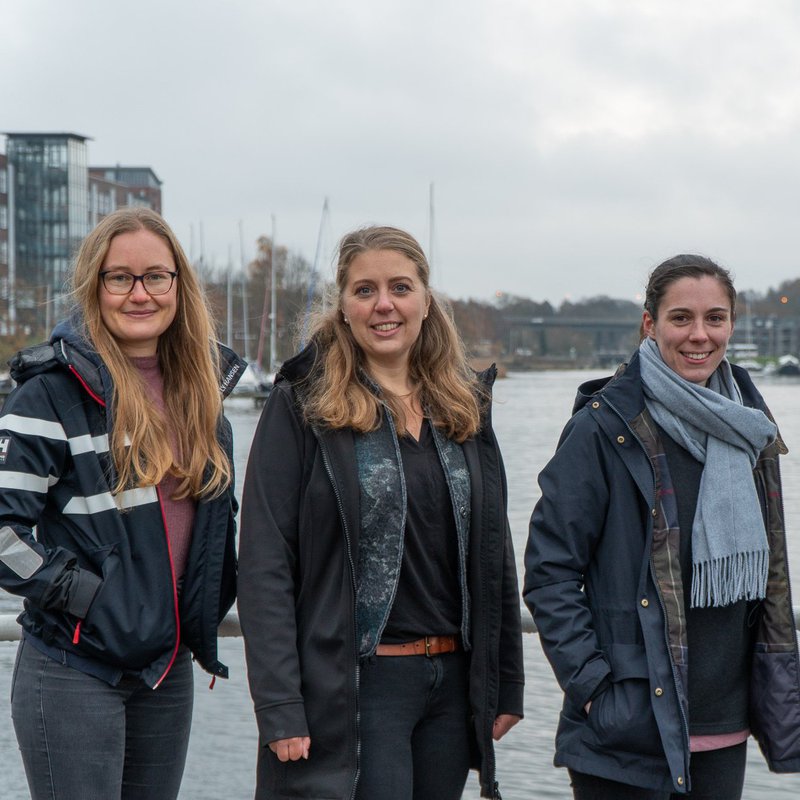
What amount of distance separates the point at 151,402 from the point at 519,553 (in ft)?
38.2

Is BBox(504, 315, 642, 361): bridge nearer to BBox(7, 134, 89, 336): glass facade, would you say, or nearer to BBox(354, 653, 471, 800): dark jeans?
BBox(7, 134, 89, 336): glass facade

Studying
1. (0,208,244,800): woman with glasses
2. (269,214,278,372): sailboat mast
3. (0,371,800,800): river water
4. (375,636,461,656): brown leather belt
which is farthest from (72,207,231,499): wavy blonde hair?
(269,214,278,372): sailboat mast

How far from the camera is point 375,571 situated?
297 centimetres

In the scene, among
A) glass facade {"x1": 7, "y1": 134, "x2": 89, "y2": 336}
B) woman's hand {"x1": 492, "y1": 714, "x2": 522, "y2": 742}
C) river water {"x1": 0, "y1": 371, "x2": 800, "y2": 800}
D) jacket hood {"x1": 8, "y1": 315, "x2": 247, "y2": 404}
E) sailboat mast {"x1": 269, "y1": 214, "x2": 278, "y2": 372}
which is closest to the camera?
jacket hood {"x1": 8, "y1": 315, "x2": 247, "y2": 404}

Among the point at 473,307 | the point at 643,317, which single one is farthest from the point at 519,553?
the point at 473,307

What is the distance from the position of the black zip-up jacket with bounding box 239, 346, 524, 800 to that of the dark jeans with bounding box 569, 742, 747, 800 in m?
0.25

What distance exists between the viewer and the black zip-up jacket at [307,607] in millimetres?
2881

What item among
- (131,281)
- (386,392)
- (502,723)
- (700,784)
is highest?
(131,281)

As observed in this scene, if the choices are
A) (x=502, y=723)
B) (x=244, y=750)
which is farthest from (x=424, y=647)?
(x=244, y=750)

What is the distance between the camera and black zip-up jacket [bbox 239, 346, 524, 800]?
2881mm

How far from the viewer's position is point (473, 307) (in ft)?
429

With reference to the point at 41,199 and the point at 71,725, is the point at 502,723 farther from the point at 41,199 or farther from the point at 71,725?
the point at 41,199

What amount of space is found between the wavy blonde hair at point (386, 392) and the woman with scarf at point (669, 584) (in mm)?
293

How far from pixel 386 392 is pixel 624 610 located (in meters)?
0.81
